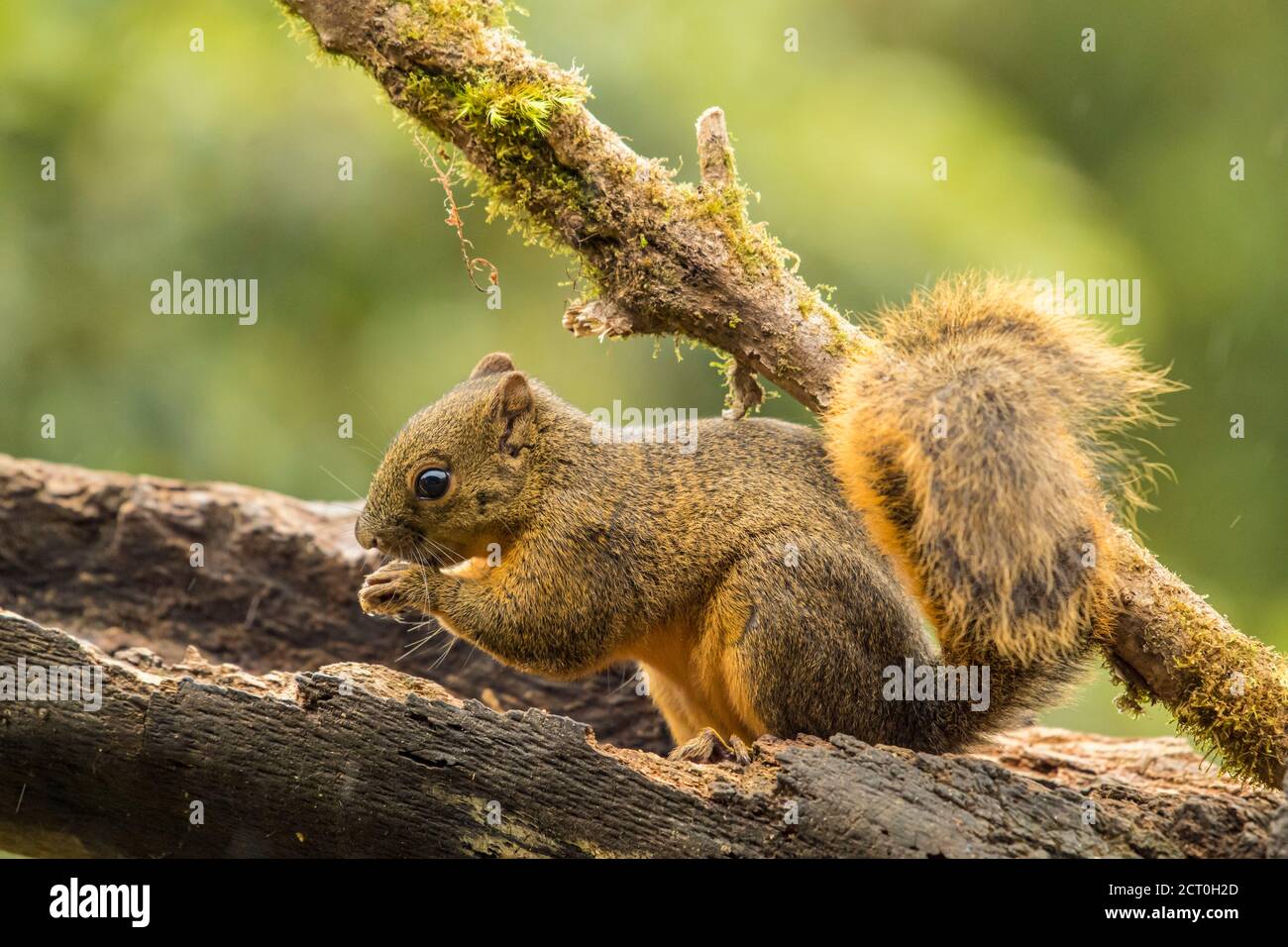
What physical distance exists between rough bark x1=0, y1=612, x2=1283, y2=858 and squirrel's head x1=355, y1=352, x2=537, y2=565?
57 centimetres

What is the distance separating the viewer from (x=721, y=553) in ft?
9.47

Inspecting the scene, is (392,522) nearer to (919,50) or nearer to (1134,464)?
(1134,464)

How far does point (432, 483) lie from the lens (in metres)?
3.00

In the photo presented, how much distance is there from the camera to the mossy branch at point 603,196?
290 cm

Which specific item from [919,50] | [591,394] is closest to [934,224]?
[591,394]

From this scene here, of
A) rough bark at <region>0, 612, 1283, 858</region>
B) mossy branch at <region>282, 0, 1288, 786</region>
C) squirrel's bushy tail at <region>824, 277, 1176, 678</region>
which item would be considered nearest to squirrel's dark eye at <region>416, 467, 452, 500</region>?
mossy branch at <region>282, 0, 1288, 786</region>

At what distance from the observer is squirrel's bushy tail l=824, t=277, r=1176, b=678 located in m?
2.49

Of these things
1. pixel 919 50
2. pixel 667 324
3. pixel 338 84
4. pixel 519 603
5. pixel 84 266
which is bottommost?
pixel 519 603

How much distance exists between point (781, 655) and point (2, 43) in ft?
14.4

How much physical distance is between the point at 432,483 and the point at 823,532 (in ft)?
3.17

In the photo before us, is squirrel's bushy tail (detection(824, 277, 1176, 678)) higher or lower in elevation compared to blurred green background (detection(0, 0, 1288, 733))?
lower

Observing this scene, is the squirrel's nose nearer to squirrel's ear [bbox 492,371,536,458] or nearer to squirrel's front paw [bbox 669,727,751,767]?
squirrel's ear [bbox 492,371,536,458]

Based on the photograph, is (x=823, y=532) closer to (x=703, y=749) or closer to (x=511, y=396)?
(x=703, y=749)

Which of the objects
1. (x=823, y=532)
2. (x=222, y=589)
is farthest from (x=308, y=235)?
(x=823, y=532)
